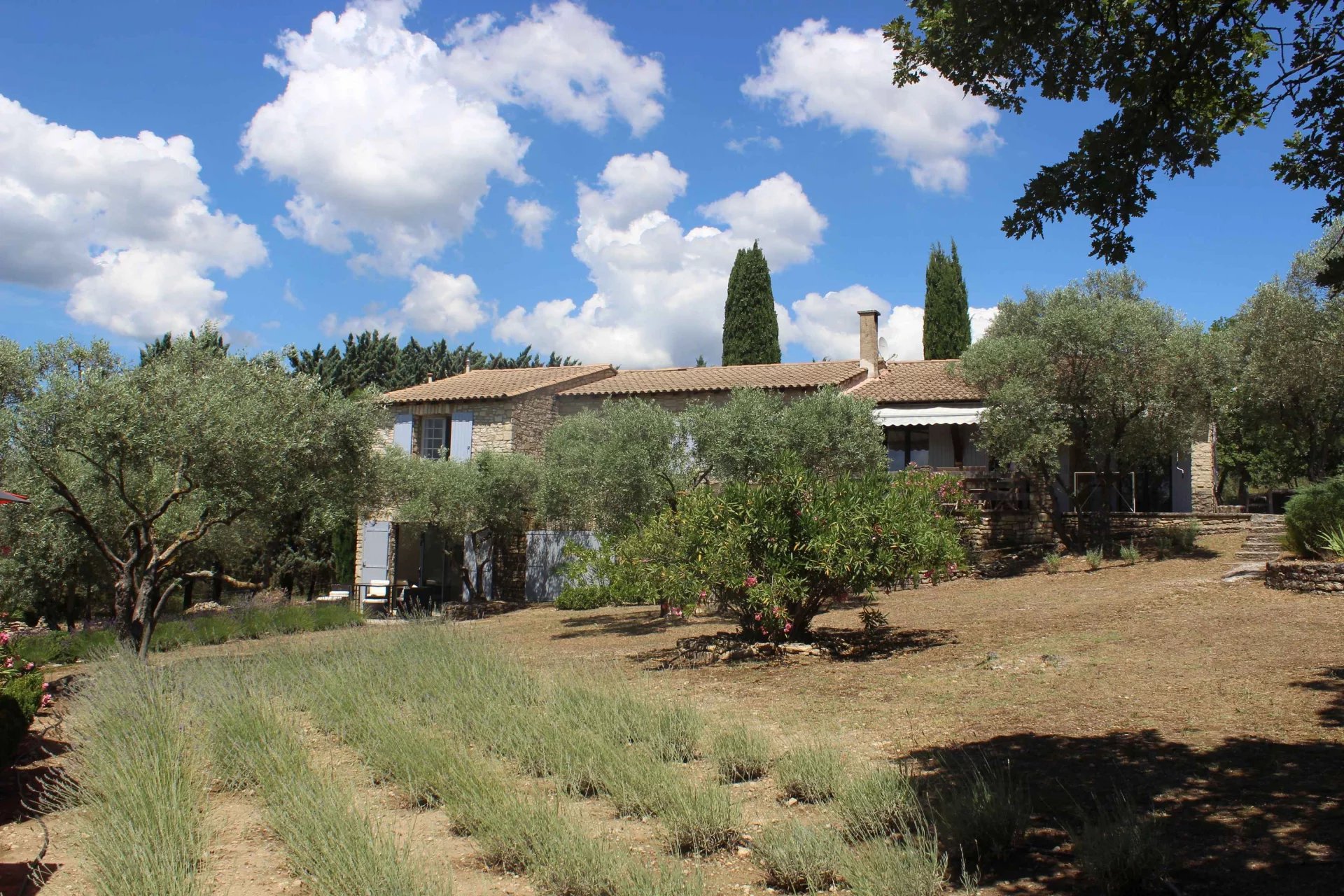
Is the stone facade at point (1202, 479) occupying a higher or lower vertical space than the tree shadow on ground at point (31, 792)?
higher

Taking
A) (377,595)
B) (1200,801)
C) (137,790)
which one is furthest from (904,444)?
(137,790)

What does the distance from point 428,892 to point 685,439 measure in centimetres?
1481

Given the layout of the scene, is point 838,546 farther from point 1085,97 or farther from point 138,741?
point 138,741

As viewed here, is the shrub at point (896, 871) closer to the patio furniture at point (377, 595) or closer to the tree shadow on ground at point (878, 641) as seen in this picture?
the tree shadow on ground at point (878, 641)

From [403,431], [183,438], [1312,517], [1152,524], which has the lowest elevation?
[1152,524]

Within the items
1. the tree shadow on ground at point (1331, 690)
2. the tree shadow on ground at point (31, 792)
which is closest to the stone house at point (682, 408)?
the tree shadow on ground at point (1331, 690)

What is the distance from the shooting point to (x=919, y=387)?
25.0 metres

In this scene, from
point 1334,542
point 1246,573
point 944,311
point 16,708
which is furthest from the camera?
point 944,311

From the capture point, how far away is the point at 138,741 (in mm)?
7020

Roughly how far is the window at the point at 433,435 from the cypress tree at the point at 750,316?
12.0 meters

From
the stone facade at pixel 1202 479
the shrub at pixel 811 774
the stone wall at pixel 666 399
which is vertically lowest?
the shrub at pixel 811 774

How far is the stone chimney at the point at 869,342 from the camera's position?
92.1 ft

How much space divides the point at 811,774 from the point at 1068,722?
262cm

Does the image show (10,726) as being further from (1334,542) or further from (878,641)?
(1334,542)
